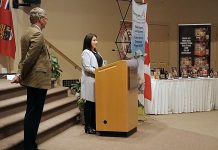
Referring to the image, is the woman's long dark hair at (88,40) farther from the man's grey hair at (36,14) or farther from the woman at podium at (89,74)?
the man's grey hair at (36,14)

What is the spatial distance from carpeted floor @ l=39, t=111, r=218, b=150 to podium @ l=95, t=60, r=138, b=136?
0.16 meters

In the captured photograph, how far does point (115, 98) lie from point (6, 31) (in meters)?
2.72

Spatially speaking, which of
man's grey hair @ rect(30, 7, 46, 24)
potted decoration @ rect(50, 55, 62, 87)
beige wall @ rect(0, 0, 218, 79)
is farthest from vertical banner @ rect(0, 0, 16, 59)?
man's grey hair @ rect(30, 7, 46, 24)

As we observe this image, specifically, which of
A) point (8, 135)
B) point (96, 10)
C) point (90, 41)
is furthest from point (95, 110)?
point (96, 10)

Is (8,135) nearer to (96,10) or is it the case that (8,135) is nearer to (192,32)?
(96,10)

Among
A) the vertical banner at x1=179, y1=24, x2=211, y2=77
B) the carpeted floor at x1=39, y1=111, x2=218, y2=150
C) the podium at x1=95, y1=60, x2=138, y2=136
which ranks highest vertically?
the vertical banner at x1=179, y1=24, x2=211, y2=77

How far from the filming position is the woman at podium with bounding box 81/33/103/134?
15.6 feet

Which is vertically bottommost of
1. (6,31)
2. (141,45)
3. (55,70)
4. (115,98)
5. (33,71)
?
(115,98)

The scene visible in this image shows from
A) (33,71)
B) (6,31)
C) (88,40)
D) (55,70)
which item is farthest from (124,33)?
(33,71)

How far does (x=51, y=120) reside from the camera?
4.90m

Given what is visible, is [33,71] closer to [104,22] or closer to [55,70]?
[55,70]

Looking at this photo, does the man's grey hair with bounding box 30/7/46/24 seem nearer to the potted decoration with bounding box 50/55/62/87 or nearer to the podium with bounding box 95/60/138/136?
the podium with bounding box 95/60/138/136

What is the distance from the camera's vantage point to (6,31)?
6.25 metres

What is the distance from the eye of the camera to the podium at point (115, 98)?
180 inches
